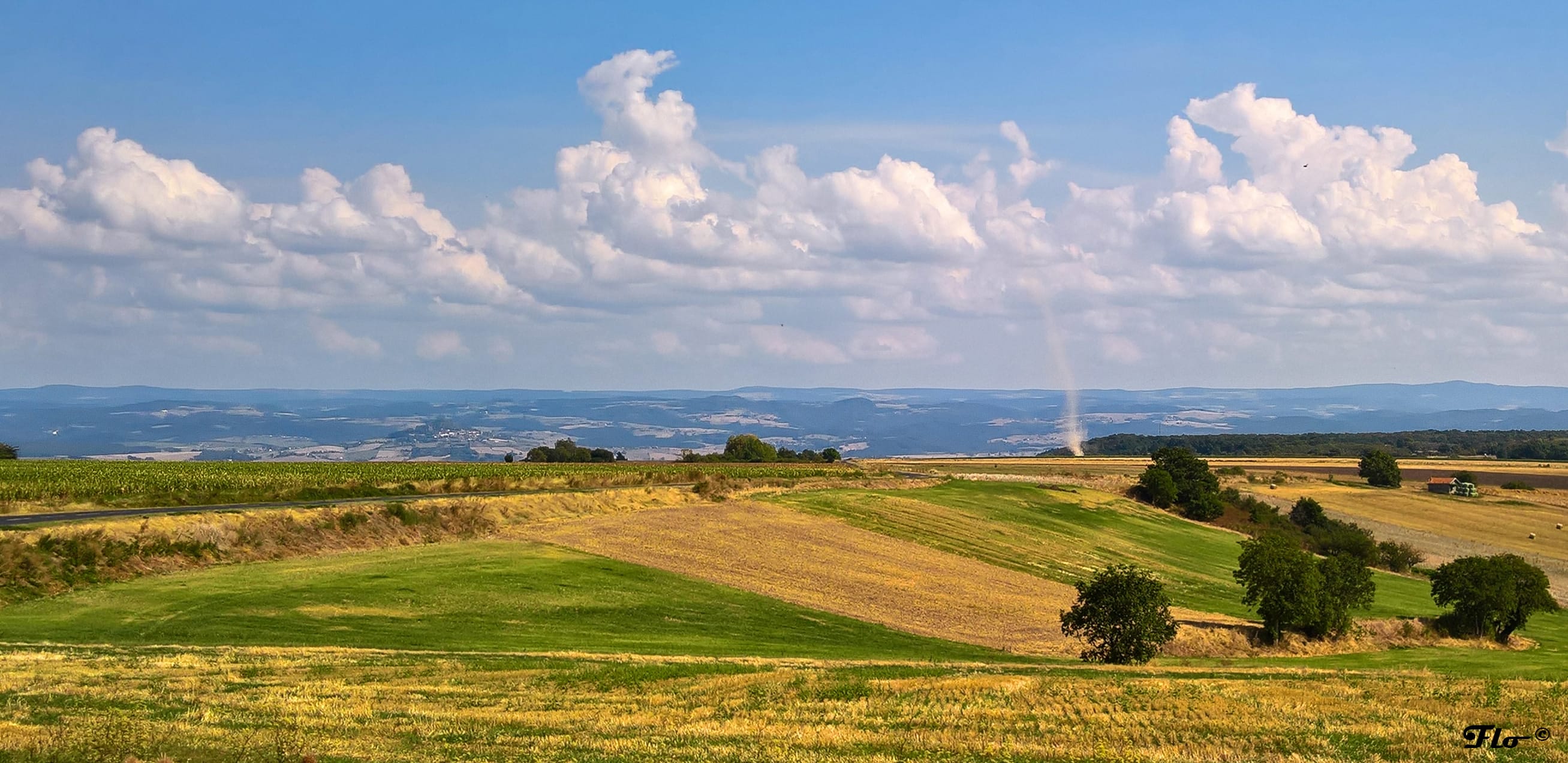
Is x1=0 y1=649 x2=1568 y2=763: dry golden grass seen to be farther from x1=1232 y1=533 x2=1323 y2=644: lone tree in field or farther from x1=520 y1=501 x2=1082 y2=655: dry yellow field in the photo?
x1=1232 y1=533 x2=1323 y2=644: lone tree in field

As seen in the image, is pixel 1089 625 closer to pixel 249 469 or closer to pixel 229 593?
pixel 229 593

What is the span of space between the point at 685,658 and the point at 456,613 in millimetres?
13085

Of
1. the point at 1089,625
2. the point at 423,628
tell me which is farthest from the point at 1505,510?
the point at 423,628

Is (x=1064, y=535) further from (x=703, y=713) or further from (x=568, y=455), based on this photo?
(x=568, y=455)

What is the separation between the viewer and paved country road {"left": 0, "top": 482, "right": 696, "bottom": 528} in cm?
5394

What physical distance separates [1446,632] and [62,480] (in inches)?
3420

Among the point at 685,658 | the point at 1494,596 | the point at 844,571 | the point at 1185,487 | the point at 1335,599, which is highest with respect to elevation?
the point at 685,658

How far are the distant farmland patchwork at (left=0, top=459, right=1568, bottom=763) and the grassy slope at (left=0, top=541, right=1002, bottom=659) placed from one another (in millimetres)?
199

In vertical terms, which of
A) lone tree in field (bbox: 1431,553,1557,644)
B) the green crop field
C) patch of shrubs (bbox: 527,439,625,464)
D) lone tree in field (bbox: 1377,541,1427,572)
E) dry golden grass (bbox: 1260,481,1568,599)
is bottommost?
lone tree in field (bbox: 1377,541,1427,572)

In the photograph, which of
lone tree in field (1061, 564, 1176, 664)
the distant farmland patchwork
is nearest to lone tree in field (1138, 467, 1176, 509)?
the distant farmland patchwork

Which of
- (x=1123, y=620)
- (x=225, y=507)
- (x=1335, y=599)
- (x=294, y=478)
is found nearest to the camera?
(x=1123, y=620)

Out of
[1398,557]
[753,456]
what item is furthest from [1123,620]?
[753,456]

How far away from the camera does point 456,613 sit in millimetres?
44406

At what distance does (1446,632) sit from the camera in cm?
6244
